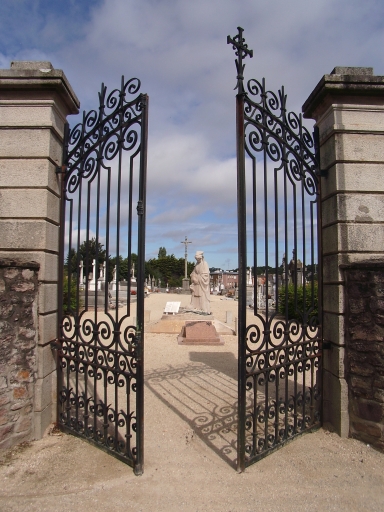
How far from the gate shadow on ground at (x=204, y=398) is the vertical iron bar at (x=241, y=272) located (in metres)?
0.40

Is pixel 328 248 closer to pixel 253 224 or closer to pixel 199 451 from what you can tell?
pixel 253 224

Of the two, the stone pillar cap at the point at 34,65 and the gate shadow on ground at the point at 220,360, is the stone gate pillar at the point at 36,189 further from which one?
the gate shadow on ground at the point at 220,360

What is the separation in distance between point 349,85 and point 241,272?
8.30ft

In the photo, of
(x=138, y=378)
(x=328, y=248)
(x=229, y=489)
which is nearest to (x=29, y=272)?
(x=138, y=378)

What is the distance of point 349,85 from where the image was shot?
394cm

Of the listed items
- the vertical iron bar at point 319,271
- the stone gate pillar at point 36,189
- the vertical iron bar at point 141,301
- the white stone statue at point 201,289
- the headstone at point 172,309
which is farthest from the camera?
the headstone at point 172,309

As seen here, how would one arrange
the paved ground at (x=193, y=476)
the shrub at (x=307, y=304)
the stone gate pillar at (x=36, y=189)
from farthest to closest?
the shrub at (x=307, y=304) < the stone gate pillar at (x=36, y=189) < the paved ground at (x=193, y=476)

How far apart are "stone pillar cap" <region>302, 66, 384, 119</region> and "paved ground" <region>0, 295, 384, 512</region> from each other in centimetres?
383

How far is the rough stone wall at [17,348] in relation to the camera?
344 cm

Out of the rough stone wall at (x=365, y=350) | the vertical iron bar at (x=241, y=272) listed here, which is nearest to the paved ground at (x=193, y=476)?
the rough stone wall at (x=365, y=350)

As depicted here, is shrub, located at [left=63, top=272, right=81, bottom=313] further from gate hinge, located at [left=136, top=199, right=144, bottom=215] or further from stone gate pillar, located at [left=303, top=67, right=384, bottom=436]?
stone gate pillar, located at [left=303, top=67, right=384, bottom=436]

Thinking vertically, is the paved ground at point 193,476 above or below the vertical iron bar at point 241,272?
below

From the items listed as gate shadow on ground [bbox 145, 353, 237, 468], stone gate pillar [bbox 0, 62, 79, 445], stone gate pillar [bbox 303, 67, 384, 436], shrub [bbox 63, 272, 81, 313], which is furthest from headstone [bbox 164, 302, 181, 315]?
stone gate pillar [bbox 303, 67, 384, 436]

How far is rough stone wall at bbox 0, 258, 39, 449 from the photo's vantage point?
3.44 meters
